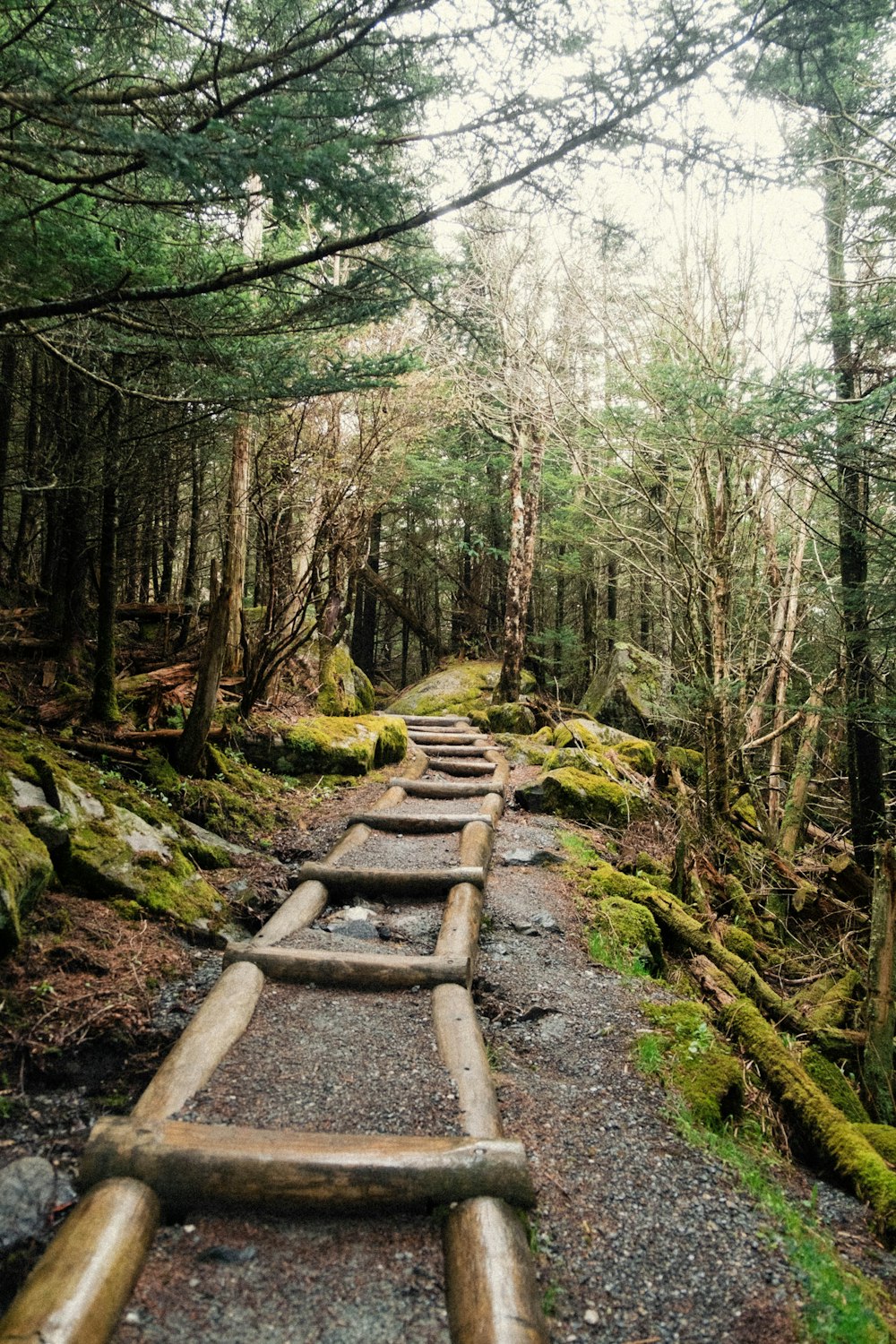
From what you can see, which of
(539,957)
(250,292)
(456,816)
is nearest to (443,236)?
(250,292)

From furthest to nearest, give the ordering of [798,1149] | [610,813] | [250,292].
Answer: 1. [610,813]
2. [250,292]
3. [798,1149]

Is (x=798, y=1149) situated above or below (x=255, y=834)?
below

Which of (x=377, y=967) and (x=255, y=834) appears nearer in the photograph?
(x=377, y=967)

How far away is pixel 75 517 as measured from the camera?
7.11 metres

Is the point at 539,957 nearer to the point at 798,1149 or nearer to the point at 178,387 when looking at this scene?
the point at 798,1149

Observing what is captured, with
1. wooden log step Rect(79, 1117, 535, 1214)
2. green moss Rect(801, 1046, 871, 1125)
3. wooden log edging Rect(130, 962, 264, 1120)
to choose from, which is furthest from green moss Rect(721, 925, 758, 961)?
wooden log step Rect(79, 1117, 535, 1214)

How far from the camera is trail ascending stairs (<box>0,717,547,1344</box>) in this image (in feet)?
6.40

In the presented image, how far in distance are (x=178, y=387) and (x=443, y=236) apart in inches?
384

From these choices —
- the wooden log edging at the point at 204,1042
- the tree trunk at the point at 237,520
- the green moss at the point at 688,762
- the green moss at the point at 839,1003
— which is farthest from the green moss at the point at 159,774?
the green moss at the point at 688,762

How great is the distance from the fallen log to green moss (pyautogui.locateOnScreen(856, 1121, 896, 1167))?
3.54m

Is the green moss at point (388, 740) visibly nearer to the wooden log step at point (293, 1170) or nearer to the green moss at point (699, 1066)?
the green moss at point (699, 1066)

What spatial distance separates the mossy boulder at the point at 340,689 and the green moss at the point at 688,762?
5005mm

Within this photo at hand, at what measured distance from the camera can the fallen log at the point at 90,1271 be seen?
1763 mm

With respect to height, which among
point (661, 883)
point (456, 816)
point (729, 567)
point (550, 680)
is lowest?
point (661, 883)
